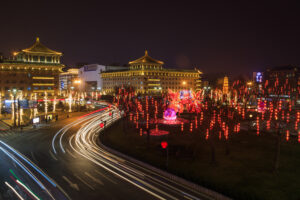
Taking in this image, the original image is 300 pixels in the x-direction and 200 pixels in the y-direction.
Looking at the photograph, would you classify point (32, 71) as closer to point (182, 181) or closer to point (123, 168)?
point (123, 168)

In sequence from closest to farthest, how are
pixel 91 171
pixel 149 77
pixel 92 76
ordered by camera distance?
pixel 91 171 → pixel 149 77 → pixel 92 76

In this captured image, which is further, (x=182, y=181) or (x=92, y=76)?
(x=92, y=76)

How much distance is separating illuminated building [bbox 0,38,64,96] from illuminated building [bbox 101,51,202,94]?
29466 mm

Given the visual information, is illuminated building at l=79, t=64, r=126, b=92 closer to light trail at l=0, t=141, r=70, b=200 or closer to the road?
the road

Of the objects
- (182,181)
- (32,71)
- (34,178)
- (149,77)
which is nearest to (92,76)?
(149,77)

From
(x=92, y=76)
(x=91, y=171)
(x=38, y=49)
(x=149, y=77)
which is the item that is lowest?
(x=91, y=171)

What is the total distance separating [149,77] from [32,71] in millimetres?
51673

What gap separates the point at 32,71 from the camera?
7525cm

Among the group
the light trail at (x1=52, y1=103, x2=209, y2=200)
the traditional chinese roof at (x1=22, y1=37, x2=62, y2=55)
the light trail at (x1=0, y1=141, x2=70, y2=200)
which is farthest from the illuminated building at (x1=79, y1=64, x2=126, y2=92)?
the light trail at (x1=0, y1=141, x2=70, y2=200)

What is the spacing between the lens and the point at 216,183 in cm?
1469

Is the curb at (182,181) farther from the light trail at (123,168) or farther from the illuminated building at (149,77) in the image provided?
the illuminated building at (149,77)

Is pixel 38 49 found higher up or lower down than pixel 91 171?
higher up

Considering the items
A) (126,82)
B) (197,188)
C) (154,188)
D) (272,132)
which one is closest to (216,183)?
(197,188)

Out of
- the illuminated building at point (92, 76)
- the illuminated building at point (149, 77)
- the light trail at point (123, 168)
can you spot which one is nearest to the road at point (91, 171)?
the light trail at point (123, 168)
